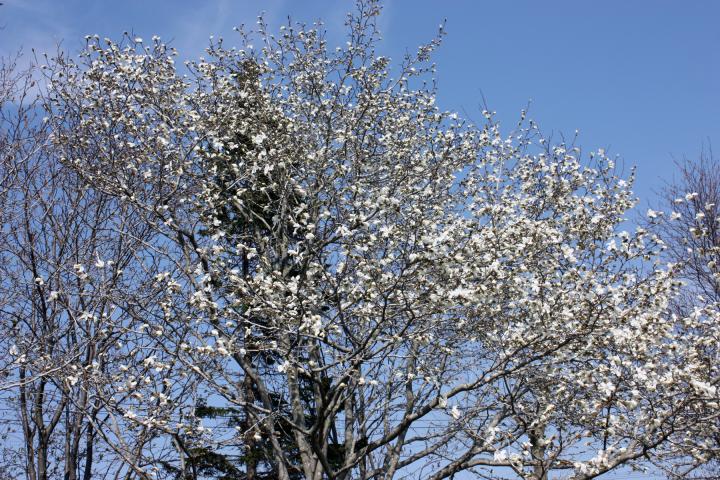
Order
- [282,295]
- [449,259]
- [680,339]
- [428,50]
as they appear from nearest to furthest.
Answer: [449,259], [282,295], [680,339], [428,50]

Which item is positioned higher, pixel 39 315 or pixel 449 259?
pixel 39 315

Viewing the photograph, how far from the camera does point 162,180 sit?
11.6 m

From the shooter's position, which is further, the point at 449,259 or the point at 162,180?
the point at 162,180

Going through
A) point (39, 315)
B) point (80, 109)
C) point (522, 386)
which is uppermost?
point (80, 109)

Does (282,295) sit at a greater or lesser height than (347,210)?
lesser

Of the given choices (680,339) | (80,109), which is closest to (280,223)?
(80,109)

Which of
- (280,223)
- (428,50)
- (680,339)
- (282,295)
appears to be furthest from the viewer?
(428,50)

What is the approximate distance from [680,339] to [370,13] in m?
7.90

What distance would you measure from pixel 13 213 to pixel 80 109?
7.75 ft

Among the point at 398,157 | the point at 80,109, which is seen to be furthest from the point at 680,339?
the point at 80,109

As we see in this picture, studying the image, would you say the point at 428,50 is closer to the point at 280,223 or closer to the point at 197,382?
the point at 280,223

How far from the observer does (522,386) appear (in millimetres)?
10617

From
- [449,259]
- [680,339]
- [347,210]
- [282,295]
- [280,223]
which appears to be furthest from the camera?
[280,223]

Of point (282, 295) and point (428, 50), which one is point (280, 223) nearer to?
point (282, 295)
